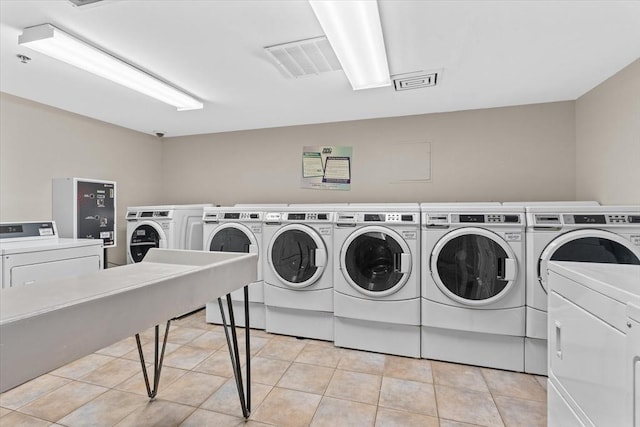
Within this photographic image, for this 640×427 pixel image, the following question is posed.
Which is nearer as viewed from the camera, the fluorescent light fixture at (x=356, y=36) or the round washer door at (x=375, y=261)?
the fluorescent light fixture at (x=356, y=36)

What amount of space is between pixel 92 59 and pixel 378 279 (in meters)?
2.60

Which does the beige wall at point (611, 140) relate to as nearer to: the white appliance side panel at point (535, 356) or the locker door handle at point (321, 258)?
the white appliance side panel at point (535, 356)

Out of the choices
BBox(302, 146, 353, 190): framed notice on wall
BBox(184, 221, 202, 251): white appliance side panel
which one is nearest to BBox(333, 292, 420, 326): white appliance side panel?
BBox(302, 146, 353, 190): framed notice on wall

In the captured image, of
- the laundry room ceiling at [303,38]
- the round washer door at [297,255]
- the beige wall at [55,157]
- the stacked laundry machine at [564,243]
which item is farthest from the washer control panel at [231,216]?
the stacked laundry machine at [564,243]

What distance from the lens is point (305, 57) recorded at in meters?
2.12

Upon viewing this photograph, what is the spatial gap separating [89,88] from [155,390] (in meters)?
2.48

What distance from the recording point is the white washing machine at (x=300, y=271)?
283cm

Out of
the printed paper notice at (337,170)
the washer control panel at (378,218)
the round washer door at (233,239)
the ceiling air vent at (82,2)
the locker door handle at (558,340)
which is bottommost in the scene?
the locker door handle at (558,340)

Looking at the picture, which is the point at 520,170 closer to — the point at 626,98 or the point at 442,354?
the point at 626,98

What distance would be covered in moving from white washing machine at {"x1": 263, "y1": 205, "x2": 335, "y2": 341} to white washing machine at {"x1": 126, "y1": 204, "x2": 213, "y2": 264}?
1.20 metres

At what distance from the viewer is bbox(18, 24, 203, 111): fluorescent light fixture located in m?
1.77

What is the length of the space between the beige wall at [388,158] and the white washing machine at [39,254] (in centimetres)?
172

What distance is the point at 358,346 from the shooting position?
8.91ft

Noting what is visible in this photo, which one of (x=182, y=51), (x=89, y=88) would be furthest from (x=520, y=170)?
(x=89, y=88)
